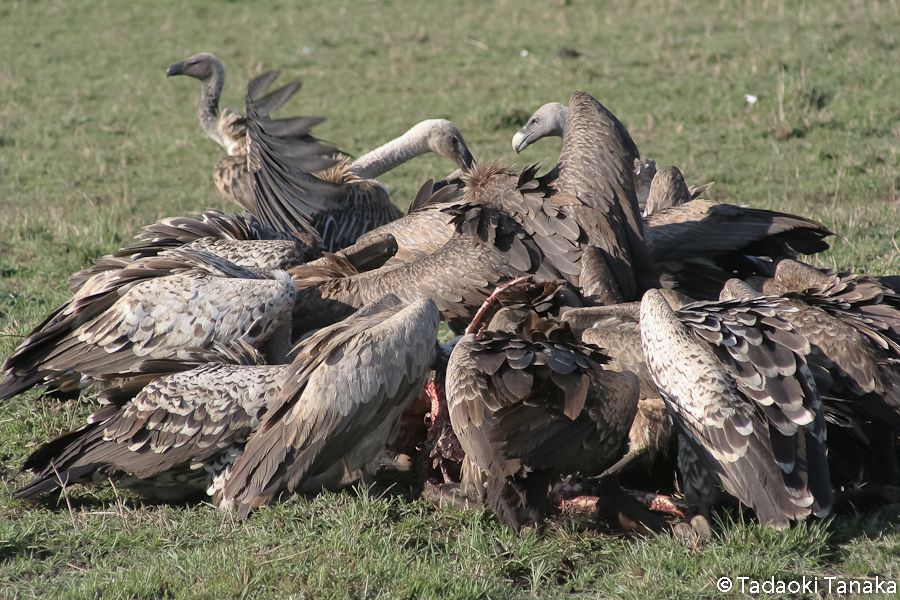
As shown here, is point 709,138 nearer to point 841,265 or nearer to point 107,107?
point 841,265

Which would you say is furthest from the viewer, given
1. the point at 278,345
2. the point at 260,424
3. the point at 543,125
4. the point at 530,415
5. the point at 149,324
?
the point at 543,125

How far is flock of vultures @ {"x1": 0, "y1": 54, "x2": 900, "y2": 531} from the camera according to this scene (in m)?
3.11

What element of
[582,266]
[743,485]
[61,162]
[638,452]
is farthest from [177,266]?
[61,162]

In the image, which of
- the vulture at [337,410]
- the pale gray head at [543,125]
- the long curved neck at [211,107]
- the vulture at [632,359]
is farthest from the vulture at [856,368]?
the long curved neck at [211,107]

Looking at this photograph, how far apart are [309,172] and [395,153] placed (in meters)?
1.76

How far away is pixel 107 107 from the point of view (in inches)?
423

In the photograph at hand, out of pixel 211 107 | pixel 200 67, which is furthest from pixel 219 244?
pixel 200 67

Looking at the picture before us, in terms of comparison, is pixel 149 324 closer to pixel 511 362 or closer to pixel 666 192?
pixel 511 362

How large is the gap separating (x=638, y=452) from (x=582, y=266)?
1.21 metres

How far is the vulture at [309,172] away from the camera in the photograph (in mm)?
5477

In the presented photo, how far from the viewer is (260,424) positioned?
348 centimetres

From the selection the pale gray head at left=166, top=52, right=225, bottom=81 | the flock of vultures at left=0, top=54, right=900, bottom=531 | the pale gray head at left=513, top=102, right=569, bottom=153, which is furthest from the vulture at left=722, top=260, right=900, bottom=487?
the pale gray head at left=166, top=52, right=225, bottom=81

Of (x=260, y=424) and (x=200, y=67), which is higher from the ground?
(x=200, y=67)

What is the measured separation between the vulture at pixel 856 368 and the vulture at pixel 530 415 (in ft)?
→ 2.68
